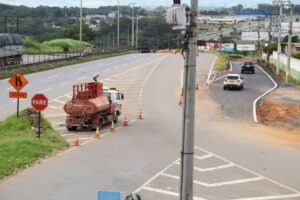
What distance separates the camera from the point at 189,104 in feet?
34.9

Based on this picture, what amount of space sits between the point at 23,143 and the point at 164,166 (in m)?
6.05

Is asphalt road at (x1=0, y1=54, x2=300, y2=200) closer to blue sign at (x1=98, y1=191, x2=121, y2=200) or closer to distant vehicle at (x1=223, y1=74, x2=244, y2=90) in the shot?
blue sign at (x1=98, y1=191, x2=121, y2=200)

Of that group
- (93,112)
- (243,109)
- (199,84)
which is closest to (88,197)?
(93,112)

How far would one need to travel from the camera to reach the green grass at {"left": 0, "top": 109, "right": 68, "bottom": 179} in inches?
821

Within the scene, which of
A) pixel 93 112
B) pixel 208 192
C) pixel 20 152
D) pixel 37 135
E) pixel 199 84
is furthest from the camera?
pixel 199 84

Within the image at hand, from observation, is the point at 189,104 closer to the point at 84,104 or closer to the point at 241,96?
the point at 84,104

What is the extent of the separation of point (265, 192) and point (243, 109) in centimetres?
2180

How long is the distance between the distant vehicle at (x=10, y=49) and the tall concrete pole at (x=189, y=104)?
188 feet

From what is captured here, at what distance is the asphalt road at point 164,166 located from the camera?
1808 cm

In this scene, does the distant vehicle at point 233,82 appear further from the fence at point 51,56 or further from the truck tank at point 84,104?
the fence at point 51,56

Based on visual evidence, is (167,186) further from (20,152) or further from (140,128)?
(140,128)

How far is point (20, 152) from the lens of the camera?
72.4 feet

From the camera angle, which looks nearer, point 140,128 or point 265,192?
point 265,192

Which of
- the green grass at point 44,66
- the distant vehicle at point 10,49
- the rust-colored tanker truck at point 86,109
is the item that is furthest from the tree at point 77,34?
the rust-colored tanker truck at point 86,109
